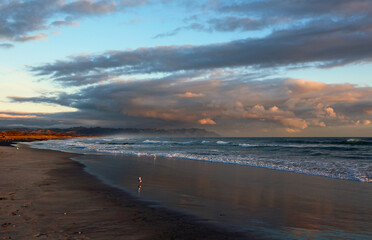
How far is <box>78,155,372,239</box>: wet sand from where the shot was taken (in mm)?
7351

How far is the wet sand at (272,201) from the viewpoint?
7351 mm

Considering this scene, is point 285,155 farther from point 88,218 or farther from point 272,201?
point 88,218

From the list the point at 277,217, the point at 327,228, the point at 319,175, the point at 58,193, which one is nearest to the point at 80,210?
the point at 58,193

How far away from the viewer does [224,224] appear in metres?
7.41

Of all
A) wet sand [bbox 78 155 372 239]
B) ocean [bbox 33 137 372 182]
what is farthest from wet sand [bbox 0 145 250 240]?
ocean [bbox 33 137 372 182]

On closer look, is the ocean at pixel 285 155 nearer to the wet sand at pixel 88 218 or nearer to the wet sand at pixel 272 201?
the wet sand at pixel 272 201

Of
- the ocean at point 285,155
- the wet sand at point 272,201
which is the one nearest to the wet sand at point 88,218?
the wet sand at point 272,201

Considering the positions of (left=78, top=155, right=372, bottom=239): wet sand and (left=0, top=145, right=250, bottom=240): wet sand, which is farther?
(left=78, top=155, right=372, bottom=239): wet sand

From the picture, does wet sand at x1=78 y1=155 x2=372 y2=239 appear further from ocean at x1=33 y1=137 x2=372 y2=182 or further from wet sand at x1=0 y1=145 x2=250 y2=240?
ocean at x1=33 y1=137 x2=372 y2=182

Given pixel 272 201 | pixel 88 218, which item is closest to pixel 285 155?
pixel 272 201

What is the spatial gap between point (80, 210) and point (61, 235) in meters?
2.12

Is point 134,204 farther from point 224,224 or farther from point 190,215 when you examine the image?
point 224,224

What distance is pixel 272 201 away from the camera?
408 inches

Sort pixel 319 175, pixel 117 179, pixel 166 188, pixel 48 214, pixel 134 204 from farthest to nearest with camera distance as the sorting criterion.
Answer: pixel 319 175, pixel 117 179, pixel 166 188, pixel 134 204, pixel 48 214
